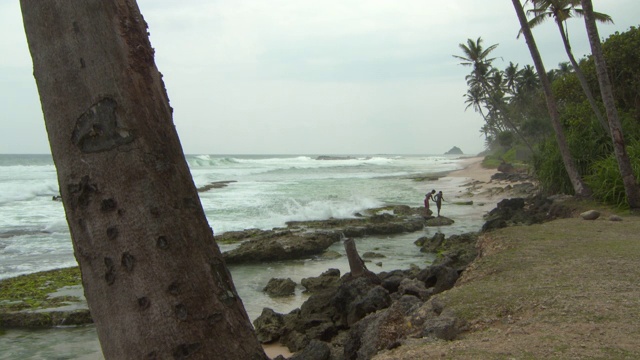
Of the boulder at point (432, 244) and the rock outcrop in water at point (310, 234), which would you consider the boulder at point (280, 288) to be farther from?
the boulder at point (432, 244)

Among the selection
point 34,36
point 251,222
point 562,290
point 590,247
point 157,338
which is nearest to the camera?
point 157,338

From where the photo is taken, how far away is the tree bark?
1.37 meters

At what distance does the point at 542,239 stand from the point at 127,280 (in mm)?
8692

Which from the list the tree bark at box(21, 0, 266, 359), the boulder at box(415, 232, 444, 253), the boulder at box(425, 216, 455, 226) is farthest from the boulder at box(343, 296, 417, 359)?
the boulder at box(425, 216, 455, 226)

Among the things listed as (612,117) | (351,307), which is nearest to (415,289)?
(351,307)

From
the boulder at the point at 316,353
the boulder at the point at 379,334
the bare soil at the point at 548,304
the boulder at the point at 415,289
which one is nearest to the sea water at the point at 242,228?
the boulder at the point at 415,289

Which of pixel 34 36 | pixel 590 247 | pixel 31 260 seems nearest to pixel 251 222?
pixel 31 260

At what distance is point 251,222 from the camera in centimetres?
2062

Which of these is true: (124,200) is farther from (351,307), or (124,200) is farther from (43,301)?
(43,301)

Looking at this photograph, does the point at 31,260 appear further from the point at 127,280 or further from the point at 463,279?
the point at 127,280

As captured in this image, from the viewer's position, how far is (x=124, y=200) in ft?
4.55

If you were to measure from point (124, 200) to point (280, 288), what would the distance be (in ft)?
29.7

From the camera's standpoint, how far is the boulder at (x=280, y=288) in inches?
400

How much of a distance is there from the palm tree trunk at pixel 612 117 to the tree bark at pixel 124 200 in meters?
12.9
